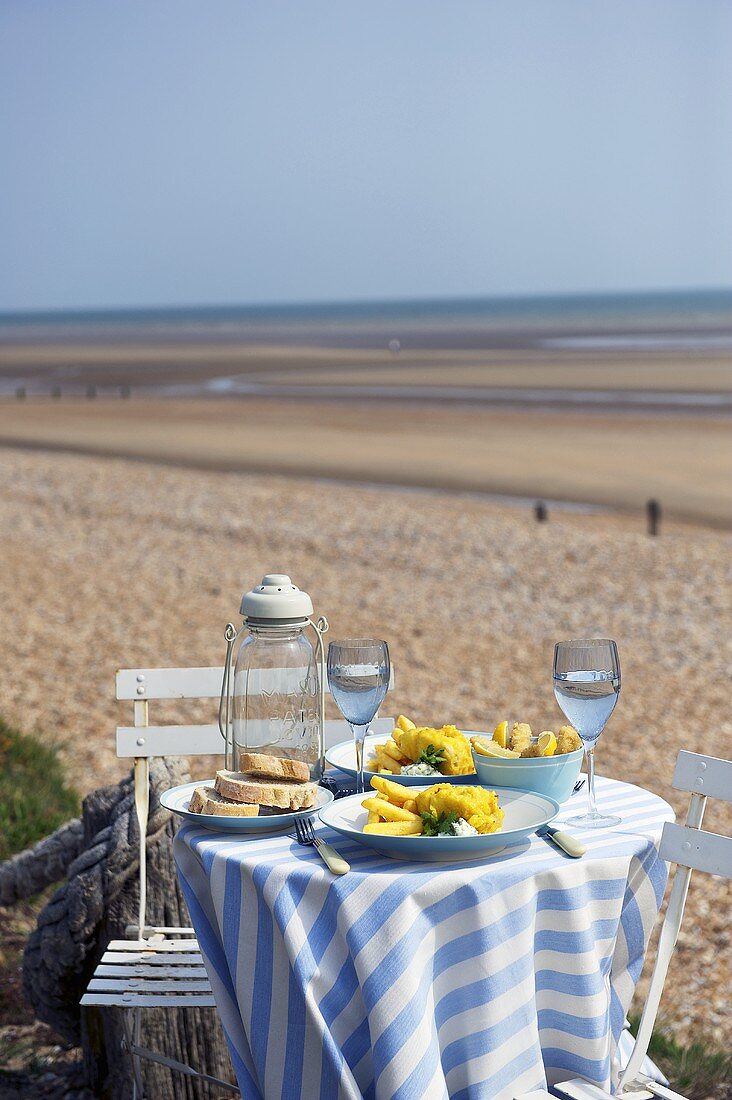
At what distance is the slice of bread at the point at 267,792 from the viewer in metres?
2.59

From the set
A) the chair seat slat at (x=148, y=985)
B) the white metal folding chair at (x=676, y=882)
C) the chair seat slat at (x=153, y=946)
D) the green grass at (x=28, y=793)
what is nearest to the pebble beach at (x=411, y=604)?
the green grass at (x=28, y=793)

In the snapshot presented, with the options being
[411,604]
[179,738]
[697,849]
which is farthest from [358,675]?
[411,604]

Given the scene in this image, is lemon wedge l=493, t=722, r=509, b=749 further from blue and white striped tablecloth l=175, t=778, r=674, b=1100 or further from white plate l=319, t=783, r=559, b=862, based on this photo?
blue and white striped tablecloth l=175, t=778, r=674, b=1100

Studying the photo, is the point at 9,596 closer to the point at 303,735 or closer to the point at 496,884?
the point at 303,735

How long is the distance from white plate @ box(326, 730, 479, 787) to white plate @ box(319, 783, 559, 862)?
15cm

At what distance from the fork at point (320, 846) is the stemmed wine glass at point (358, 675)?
0.93 ft

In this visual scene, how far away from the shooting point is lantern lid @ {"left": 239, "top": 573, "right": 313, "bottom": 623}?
2707mm

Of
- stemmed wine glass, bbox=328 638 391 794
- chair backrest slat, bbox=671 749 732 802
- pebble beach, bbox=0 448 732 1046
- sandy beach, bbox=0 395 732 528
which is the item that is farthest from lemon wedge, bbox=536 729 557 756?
sandy beach, bbox=0 395 732 528

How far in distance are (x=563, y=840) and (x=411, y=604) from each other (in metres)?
8.01

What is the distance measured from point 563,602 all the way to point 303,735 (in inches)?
309

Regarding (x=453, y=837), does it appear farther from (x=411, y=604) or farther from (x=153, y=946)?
(x=411, y=604)

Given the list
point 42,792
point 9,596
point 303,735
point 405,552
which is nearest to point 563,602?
point 405,552

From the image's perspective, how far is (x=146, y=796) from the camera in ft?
11.6

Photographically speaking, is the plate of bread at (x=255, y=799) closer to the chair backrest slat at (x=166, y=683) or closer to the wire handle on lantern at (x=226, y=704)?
the wire handle on lantern at (x=226, y=704)
